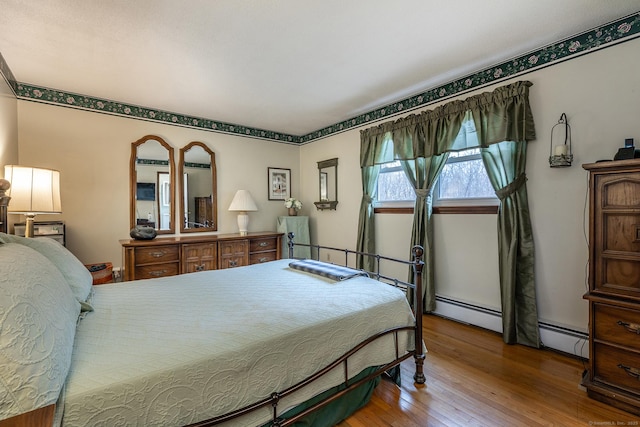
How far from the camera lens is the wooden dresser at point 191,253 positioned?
3182 mm

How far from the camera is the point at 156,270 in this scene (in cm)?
333

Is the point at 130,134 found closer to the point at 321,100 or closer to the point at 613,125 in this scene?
the point at 321,100

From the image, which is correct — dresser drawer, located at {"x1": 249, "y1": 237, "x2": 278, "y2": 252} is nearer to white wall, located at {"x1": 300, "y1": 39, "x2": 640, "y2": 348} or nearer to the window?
the window

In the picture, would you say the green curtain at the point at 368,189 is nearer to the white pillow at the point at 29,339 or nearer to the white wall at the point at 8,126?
the white pillow at the point at 29,339

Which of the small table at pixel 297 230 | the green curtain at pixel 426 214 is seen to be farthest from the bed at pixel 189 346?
the small table at pixel 297 230

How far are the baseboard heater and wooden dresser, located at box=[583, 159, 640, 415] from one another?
0.53 metres

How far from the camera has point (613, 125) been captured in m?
2.12

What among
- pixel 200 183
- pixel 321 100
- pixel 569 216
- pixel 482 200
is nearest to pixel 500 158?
pixel 482 200

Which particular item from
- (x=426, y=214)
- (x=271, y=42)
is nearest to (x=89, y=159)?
(x=271, y=42)

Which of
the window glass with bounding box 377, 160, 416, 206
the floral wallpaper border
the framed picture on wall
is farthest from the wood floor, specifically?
the framed picture on wall

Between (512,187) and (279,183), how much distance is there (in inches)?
134

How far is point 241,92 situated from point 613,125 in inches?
131

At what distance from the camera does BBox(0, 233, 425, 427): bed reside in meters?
0.85

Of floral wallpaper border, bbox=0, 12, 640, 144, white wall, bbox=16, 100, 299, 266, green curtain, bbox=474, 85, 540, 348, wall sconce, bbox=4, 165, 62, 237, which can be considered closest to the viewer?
wall sconce, bbox=4, 165, 62, 237
